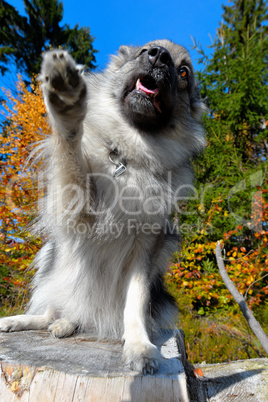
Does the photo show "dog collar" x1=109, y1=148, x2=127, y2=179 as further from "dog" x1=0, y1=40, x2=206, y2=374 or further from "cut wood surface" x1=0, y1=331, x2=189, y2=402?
"cut wood surface" x1=0, y1=331, x2=189, y2=402

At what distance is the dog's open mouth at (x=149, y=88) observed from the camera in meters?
2.26

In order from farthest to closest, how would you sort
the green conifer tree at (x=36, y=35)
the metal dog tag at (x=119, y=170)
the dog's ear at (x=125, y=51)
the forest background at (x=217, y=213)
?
the green conifer tree at (x=36, y=35) < the forest background at (x=217, y=213) < the dog's ear at (x=125, y=51) < the metal dog tag at (x=119, y=170)

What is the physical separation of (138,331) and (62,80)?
1476 mm

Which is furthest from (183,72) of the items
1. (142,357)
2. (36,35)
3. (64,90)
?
(36,35)

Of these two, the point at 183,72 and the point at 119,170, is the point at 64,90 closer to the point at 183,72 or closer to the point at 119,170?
the point at 119,170

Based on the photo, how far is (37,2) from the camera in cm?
1145

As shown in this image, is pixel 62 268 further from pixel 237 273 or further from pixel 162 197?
pixel 237 273

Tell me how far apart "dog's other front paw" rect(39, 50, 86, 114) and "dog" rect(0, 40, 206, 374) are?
0.79 feet

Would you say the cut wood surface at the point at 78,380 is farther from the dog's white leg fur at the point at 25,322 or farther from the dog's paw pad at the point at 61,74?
the dog's paw pad at the point at 61,74

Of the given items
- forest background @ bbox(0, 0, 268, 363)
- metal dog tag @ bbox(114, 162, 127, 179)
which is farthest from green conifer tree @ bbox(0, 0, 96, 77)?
metal dog tag @ bbox(114, 162, 127, 179)

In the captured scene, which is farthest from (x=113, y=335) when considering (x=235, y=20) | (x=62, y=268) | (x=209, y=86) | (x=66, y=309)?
(x=235, y=20)

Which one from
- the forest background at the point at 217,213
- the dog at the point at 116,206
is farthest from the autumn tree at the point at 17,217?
the dog at the point at 116,206

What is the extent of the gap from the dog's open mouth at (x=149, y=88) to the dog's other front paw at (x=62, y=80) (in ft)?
3.20

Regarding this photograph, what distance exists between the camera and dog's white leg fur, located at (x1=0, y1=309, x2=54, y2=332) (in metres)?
2.04
